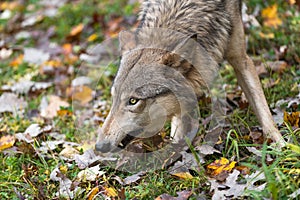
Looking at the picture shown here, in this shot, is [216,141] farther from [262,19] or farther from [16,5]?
[16,5]

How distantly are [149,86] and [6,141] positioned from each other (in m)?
2.03

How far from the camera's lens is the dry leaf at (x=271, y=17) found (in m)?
7.55

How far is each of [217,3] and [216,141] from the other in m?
1.45

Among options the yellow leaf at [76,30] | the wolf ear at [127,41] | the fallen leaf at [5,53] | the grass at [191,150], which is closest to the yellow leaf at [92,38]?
the yellow leaf at [76,30]

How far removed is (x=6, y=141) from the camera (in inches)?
227

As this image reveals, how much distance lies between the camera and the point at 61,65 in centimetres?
811

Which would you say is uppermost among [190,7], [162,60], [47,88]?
[190,7]

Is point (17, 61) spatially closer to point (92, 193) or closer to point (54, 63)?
point (54, 63)

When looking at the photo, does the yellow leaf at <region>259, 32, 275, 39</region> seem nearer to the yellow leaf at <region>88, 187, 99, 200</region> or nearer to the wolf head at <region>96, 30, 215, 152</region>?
the wolf head at <region>96, 30, 215, 152</region>

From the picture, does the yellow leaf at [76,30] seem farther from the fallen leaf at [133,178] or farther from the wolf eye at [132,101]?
the fallen leaf at [133,178]

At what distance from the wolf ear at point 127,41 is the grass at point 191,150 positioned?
123cm

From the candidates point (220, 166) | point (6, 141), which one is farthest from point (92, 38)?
point (220, 166)

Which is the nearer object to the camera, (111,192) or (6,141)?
(111,192)

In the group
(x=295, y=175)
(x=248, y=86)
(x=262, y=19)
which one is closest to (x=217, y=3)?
(x=248, y=86)
